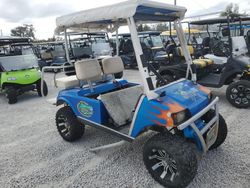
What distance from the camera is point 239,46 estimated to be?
17.6 ft

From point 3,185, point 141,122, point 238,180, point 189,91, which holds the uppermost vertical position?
point 189,91

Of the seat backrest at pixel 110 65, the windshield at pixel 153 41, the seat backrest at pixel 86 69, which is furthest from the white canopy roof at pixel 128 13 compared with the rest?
the windshield at pixel 153 41

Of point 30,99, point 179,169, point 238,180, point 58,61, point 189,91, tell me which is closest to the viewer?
point 179,169

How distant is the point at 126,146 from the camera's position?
3332mm

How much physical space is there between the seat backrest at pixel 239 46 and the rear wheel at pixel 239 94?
2.91 ft

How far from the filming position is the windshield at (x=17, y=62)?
6652 millimetres

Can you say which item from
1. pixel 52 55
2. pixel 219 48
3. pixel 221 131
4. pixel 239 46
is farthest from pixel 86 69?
pixel 52 55

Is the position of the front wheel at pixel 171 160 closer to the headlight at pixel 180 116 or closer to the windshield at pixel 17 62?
the headlight at pixel 180 116

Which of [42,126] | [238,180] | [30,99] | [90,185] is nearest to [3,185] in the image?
[90,185]

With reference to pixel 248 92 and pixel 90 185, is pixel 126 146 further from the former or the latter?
pixel 248 92

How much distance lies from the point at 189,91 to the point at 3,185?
7.66 ft

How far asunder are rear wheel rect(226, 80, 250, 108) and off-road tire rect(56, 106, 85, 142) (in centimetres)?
303

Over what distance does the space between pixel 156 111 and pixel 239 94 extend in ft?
9.87

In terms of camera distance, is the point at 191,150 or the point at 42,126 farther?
the point at 42,126
